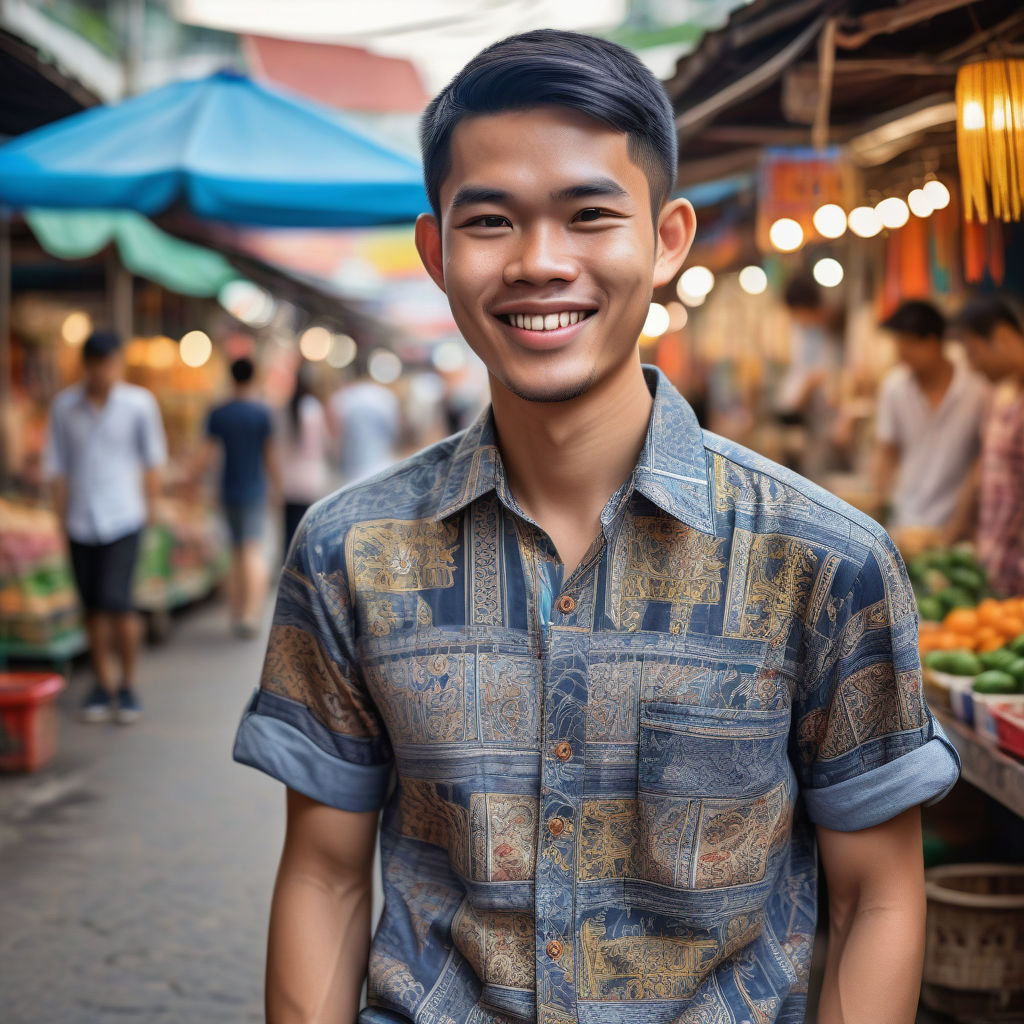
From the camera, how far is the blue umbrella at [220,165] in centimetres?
585

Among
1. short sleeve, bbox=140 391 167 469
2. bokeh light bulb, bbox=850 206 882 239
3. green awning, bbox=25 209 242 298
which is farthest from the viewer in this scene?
green awning, bbox=25 209 242 298

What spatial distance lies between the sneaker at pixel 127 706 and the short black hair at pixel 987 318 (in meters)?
4.91

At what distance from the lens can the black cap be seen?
21.5 ft

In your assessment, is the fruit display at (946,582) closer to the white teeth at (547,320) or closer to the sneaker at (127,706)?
the white teeth at (547,320)

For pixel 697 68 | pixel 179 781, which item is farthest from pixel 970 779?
pixel 179 781

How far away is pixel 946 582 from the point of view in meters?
4.75

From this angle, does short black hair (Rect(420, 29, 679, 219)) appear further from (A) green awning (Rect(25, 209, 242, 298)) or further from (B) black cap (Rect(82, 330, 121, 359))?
(A) green awning (Rect(25, 209, 242, 298))

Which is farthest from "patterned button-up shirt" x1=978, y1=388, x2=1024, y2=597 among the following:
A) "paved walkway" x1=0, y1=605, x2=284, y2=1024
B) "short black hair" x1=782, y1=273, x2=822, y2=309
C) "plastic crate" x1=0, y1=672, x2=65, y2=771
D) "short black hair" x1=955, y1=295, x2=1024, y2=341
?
"plastic crate" x1=0, y1=672, x2=65, y2=771

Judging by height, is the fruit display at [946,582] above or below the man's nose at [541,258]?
below

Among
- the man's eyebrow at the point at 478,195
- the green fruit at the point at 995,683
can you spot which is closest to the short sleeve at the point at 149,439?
the green fruit at the point at 995,683

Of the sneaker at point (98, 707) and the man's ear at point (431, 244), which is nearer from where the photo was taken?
the man's ear at point (431, 244)

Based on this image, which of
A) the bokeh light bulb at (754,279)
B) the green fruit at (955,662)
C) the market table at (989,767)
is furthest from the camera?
the bokeh light bulb at (754,279)

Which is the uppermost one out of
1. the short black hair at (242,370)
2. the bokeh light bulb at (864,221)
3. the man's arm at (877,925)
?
the bokeh light bulb at (864,221)

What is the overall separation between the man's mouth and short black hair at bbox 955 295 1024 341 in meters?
4.18
